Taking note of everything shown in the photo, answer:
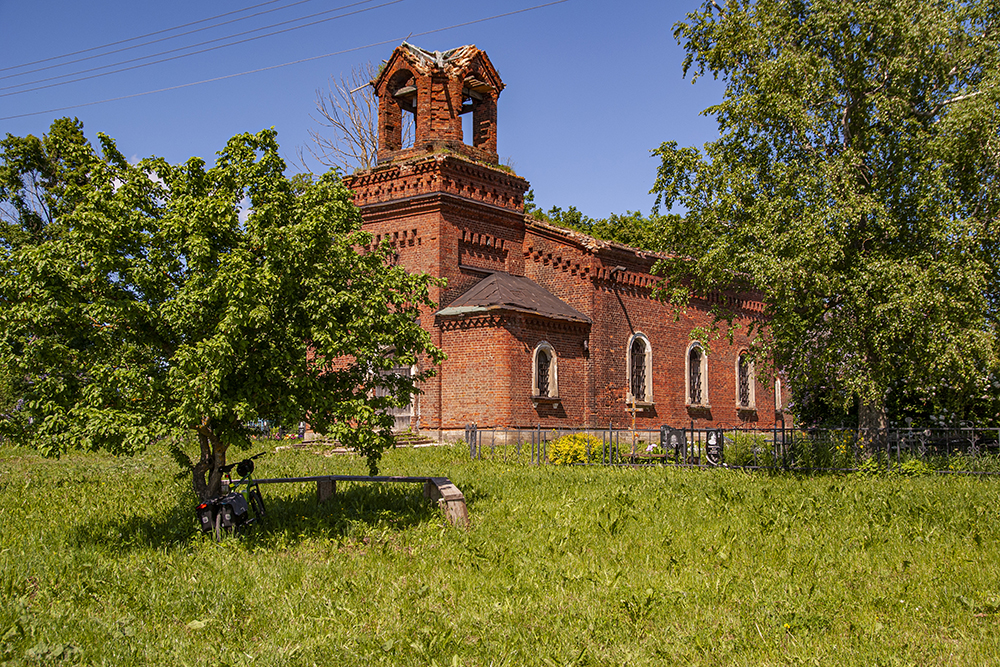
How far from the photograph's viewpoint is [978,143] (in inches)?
544

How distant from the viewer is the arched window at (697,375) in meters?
27.6

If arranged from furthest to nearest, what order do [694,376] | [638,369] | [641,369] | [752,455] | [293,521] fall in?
[694,376] < [641,369] < [638,369] < [752,455] < [293,521]

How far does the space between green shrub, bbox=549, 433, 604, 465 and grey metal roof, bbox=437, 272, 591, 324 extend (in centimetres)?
397

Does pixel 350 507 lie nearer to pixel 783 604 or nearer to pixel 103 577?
pixel 103 577

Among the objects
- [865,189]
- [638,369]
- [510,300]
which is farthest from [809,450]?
[638,369]

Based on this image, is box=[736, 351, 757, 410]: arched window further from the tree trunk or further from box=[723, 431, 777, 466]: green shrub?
the tree trunk

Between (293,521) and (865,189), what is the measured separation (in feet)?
40.5

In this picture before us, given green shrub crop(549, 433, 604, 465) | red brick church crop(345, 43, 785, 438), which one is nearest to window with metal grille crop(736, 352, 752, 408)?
red brick church crop(345, 43, 785, 438)

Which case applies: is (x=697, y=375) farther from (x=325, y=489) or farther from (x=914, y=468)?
(x=325, y=489)

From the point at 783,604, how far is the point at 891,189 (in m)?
10.8

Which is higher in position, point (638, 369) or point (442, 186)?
point (442, 186)

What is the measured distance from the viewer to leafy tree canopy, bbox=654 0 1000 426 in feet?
44.9

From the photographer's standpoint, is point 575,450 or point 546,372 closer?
point 575,450

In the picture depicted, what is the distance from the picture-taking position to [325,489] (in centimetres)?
1190
